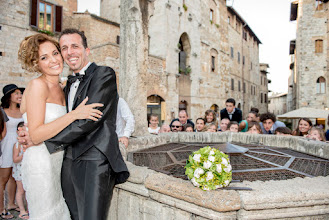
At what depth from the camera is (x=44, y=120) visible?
5.65 feet

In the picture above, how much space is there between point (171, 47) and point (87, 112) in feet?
43.4

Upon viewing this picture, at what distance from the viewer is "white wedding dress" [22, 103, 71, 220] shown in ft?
5.77

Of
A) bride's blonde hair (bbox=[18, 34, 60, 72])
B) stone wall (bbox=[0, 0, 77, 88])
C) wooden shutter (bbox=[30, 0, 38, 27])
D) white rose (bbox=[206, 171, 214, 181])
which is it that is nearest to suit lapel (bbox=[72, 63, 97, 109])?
bride's blonde hair (bbox=[18, 34, 60, 72])

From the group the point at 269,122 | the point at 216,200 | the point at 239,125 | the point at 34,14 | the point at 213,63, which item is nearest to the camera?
the point at 216,200

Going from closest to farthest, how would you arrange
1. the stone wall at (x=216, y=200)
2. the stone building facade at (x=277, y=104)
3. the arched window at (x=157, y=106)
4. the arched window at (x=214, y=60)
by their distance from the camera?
the stone wall at (x=216, y=200) < the arched window at (x=157, y=106) < the arched window at (x=214, y=60) < the stone building facade at (x=277, y=104)

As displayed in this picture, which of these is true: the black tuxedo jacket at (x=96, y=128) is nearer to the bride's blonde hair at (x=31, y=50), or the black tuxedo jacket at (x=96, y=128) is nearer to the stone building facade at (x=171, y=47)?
the bride's blonde hair at (x=31, y=50)

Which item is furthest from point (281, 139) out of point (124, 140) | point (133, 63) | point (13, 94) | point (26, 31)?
point (26, 31)

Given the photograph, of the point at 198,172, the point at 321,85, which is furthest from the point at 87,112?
the point at 321,85

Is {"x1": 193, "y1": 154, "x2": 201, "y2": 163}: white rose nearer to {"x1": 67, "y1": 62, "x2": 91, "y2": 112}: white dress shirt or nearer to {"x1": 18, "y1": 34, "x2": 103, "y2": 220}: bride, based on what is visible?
{"x1": 18, "y1": 34, "x2": 103, "y2": 220}: bride

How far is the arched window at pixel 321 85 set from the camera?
56.4 feet

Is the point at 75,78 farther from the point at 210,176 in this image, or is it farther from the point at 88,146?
the point at 210,176

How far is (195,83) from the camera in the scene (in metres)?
16.7

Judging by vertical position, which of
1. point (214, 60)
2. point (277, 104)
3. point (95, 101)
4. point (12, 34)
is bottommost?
point (95, 101)

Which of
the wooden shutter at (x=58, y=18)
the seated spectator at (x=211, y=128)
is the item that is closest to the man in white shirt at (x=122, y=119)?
the seated spectator at (x=211, y=128)
